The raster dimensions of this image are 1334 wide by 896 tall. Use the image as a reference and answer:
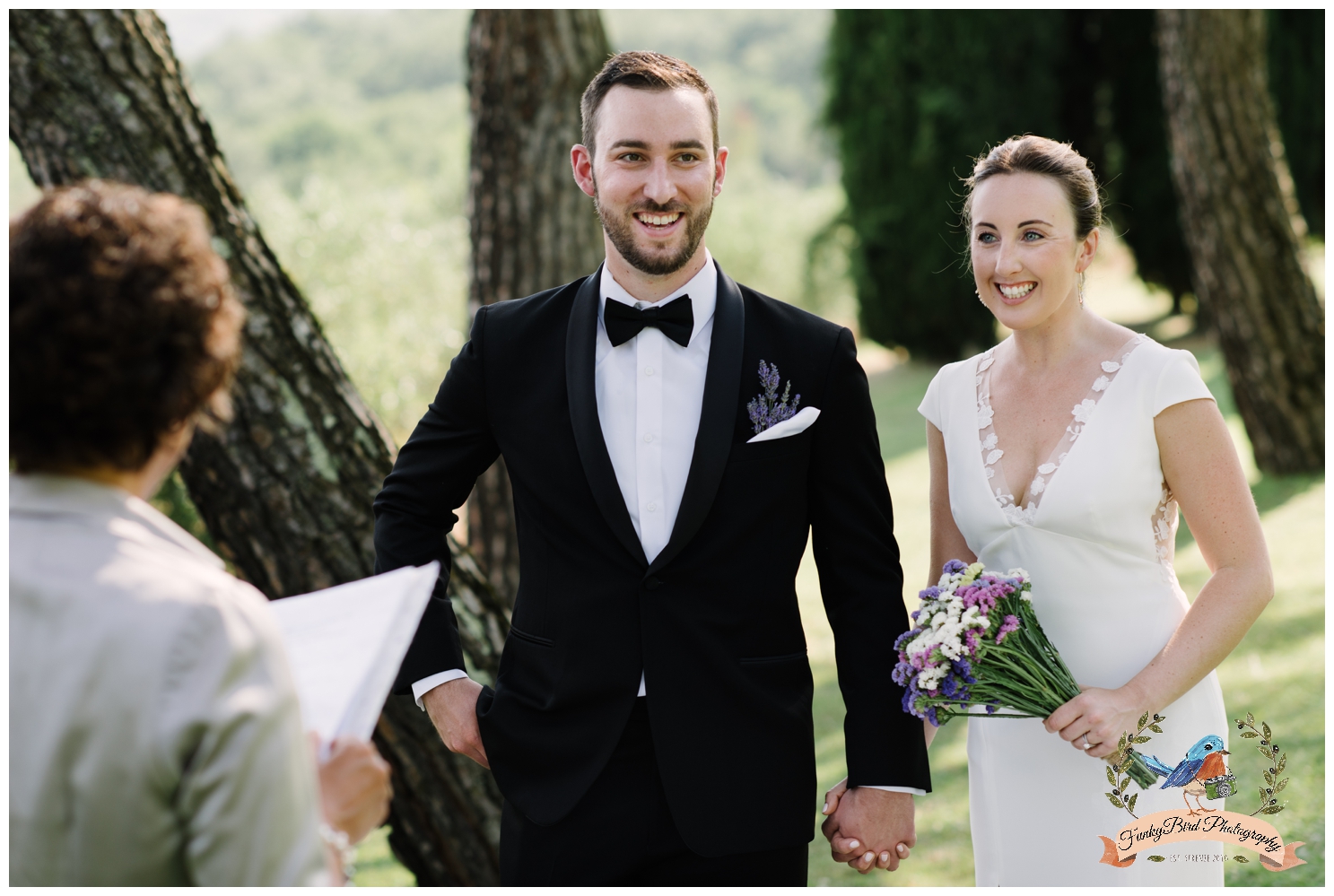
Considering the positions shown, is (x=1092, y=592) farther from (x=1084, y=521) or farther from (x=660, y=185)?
(x=660, y=185)

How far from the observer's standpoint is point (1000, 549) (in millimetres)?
2514

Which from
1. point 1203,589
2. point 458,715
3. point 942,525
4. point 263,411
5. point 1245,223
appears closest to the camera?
point 1203,589

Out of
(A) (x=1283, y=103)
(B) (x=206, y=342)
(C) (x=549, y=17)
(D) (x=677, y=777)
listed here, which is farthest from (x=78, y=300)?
(A) (x=1283, y=103)

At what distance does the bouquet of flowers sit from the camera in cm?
220

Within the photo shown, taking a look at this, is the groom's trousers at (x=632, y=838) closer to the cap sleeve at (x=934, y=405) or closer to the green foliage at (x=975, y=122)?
the cap sleeve at (x=934, y=405)

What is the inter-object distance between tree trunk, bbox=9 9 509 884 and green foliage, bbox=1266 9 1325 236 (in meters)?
14.1

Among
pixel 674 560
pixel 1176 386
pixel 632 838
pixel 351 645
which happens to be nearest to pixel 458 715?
pixel 632 838

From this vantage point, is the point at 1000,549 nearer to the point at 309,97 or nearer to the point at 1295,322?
the point at 1295,322

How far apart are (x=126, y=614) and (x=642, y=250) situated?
1.46 metres

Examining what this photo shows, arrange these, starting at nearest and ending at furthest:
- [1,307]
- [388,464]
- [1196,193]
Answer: [1,307] < [388,464] < [1196,193]

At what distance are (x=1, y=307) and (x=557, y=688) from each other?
50.7 inches

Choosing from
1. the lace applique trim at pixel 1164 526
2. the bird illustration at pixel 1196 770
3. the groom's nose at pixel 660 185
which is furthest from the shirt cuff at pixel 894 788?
the groom's nose at pixel 660 185

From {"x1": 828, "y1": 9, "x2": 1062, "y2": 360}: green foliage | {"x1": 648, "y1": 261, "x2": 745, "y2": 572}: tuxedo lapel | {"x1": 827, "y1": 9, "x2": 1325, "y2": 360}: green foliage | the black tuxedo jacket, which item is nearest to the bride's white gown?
the black tuxedo jacket

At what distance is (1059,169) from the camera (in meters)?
2.45
